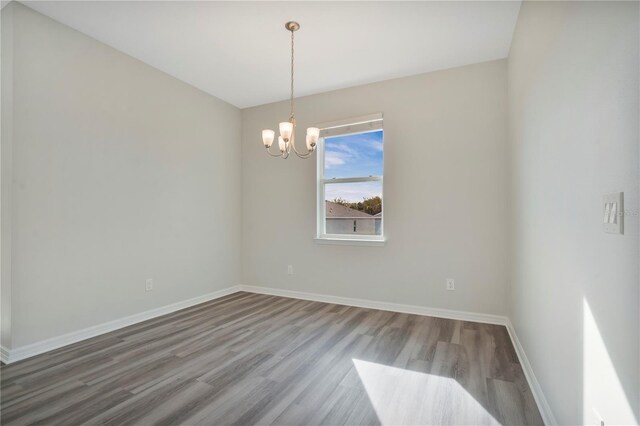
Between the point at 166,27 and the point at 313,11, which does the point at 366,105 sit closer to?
the point at 313,11

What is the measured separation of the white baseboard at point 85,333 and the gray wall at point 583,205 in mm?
3468

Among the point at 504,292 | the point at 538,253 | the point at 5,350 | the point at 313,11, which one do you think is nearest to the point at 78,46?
the point at 313,11

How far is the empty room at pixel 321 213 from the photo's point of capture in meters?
1.25

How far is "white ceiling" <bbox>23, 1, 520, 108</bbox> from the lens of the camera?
2438mm

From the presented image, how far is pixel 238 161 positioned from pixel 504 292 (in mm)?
3761

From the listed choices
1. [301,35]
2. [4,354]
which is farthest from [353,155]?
[4,354]

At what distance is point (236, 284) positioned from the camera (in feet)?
15.0

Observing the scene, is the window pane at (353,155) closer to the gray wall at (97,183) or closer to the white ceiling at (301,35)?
the white ceiling at (301,35)

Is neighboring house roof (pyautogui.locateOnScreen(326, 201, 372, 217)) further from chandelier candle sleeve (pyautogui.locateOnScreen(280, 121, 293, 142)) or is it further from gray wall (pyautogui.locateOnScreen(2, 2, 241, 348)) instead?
chandelier candle sleeve (pyautogui.locateOnScreen(280, 121, 293, 142))

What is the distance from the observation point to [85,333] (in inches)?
109

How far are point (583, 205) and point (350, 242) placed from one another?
2.75 meters

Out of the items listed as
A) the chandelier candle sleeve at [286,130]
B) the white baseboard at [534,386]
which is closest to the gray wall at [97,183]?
the chandelier candle sleeve at [286,130]

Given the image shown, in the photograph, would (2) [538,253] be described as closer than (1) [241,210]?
Yes

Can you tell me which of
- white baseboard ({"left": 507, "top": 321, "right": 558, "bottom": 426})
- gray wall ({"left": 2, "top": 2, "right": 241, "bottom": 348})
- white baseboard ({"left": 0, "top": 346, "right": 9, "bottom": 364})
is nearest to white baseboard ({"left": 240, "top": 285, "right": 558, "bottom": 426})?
white baseboard ({"left": 507, "top": 321, "right": 558, "bottom": 426})
